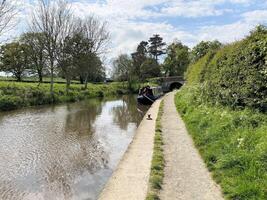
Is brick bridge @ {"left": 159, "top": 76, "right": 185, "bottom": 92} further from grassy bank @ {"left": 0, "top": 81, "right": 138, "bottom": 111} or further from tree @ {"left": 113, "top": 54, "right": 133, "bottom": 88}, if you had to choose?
grassy bank @ {"left": 0, "top": 81, "right": 138, "bottom": 111}

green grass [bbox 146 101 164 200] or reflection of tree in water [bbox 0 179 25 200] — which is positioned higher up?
green grass [bbox 146 101 164 200]

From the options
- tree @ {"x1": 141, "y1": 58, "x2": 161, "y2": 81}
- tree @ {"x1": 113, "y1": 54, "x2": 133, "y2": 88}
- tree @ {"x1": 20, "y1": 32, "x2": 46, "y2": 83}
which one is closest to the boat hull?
tree @ {"x1": 20, "y1": 32, "x2": 46, "y2": 83}

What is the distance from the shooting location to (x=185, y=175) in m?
7.50

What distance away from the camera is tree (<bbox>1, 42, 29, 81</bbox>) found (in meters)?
46.7

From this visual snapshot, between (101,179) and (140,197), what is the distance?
8.20ft

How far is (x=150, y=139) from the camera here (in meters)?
12.3

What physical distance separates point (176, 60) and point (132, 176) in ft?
213

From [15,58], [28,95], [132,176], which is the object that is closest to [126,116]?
[28,95]

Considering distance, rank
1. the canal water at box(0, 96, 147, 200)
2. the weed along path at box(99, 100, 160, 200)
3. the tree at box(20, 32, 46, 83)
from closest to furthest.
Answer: the weed along path at box(99, 100, 160, 200), the canal water at box(0, 96, 147, 200), the tree at box(20, 32, 46, 83)

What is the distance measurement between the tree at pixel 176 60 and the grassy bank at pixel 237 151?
196ft

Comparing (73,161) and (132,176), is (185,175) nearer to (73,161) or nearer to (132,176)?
(132,176)

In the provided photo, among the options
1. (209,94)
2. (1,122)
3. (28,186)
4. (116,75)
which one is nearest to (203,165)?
(28,186)

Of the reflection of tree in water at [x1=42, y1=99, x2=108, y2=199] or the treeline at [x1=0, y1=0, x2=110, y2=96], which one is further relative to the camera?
the treeline at [x1=0, y1=0, x2=110, y2=96]

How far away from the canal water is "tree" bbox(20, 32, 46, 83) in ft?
62.6
